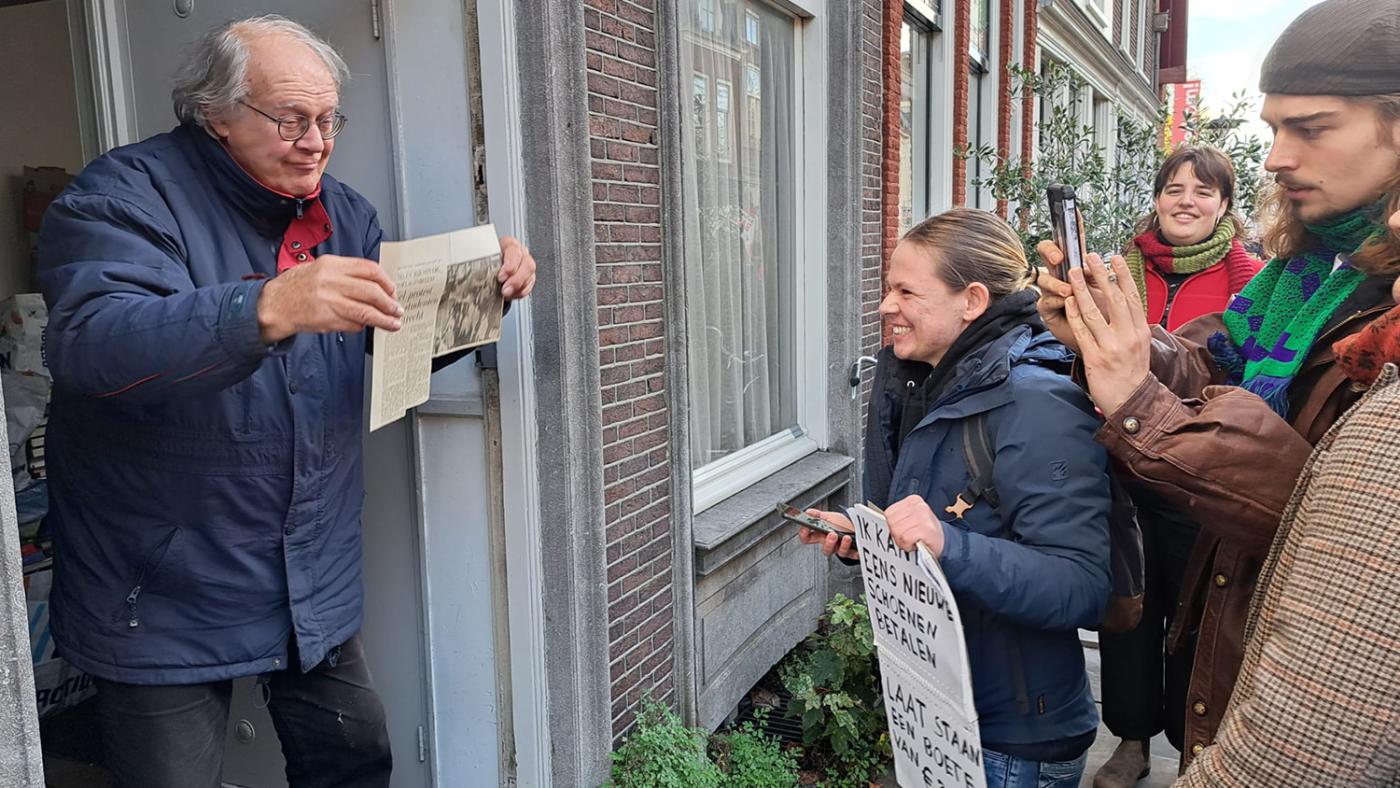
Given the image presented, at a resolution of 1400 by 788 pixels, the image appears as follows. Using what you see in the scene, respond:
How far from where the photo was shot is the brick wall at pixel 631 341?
3.10 metres

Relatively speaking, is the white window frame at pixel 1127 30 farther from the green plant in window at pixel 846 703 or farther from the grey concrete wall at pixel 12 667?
the grey concrete wall at pixel 12 667

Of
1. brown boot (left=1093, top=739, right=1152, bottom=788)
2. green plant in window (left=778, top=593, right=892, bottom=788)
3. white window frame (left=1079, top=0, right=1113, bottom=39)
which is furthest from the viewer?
white window frame (left=1079, top=0, right=1113, bottom=39)

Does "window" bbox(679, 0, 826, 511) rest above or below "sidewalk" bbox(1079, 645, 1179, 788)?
above

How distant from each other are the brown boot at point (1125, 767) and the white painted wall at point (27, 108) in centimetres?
477

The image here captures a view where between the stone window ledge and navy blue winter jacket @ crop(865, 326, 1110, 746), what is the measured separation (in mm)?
1544

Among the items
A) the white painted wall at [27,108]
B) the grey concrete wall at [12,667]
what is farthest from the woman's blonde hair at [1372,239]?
the white painted wall at [27,108]

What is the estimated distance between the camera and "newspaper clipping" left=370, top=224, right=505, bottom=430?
82.4 inches

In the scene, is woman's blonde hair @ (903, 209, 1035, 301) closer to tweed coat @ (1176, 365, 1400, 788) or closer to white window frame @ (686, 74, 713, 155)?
tweed coat @ (1176, 365, 1400, 788)

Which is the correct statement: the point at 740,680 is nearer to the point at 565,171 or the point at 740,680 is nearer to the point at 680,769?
the point at 680,769

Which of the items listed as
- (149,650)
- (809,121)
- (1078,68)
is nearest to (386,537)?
(149,650)

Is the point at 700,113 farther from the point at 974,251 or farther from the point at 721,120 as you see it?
the point at 974,251

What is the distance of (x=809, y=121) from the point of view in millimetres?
5211

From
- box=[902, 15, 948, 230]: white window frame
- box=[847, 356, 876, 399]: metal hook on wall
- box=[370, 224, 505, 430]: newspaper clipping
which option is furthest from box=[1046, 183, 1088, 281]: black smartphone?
box=[902, 15, 948, 230]: white window frame

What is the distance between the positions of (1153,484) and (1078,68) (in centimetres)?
1381
